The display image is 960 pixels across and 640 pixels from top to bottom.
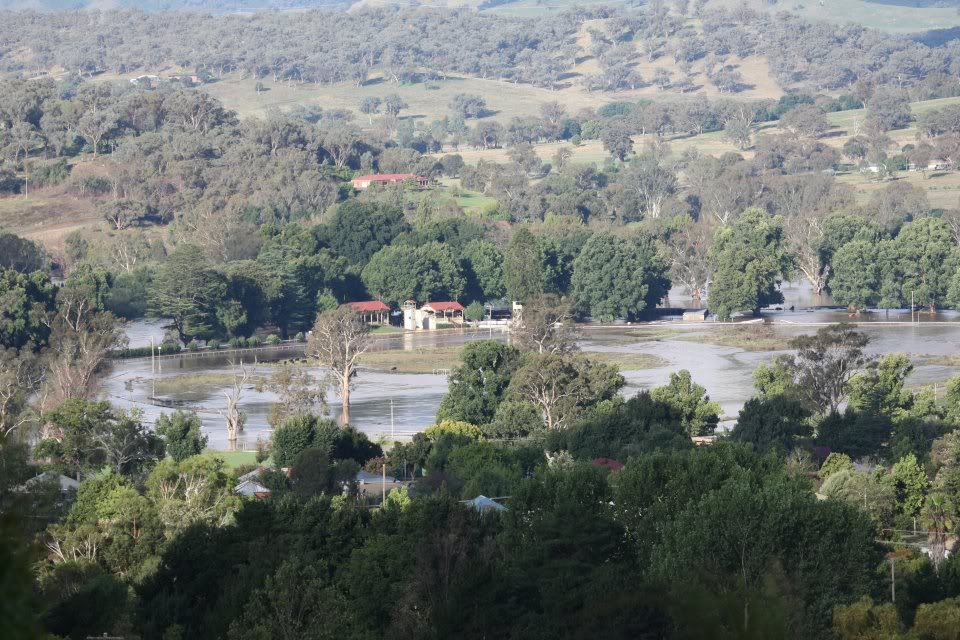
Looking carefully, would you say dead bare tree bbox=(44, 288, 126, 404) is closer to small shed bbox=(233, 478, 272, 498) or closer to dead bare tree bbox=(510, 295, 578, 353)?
small shed bbox=(233, 478, 272, 498)

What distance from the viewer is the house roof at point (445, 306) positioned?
77469 millimetres

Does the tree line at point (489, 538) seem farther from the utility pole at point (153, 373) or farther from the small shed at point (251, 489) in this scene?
the utility pole at point (153, 373)

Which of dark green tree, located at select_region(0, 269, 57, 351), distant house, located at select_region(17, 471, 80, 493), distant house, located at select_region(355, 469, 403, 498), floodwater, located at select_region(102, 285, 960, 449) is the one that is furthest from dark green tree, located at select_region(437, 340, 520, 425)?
dark green tree, located at select_region(0, 269, 57, 351)

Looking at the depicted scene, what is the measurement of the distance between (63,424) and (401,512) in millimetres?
12745

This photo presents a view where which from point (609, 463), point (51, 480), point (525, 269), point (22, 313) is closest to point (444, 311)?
point (525, 269)

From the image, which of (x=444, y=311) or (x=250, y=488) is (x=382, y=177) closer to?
(x=444, y=311)

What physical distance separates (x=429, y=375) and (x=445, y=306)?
60.5 feet

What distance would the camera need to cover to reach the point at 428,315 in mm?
77500

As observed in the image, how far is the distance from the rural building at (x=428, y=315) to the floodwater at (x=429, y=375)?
2850 millimetres

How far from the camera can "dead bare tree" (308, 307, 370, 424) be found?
5094 cm

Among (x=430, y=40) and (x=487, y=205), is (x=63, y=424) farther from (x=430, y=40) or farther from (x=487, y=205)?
(x=430, y=40)

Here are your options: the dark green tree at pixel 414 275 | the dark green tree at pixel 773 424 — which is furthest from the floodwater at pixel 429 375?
the dark green tree at pixel 773 424

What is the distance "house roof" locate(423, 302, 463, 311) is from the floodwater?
3.41 m

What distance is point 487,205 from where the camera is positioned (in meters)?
103
